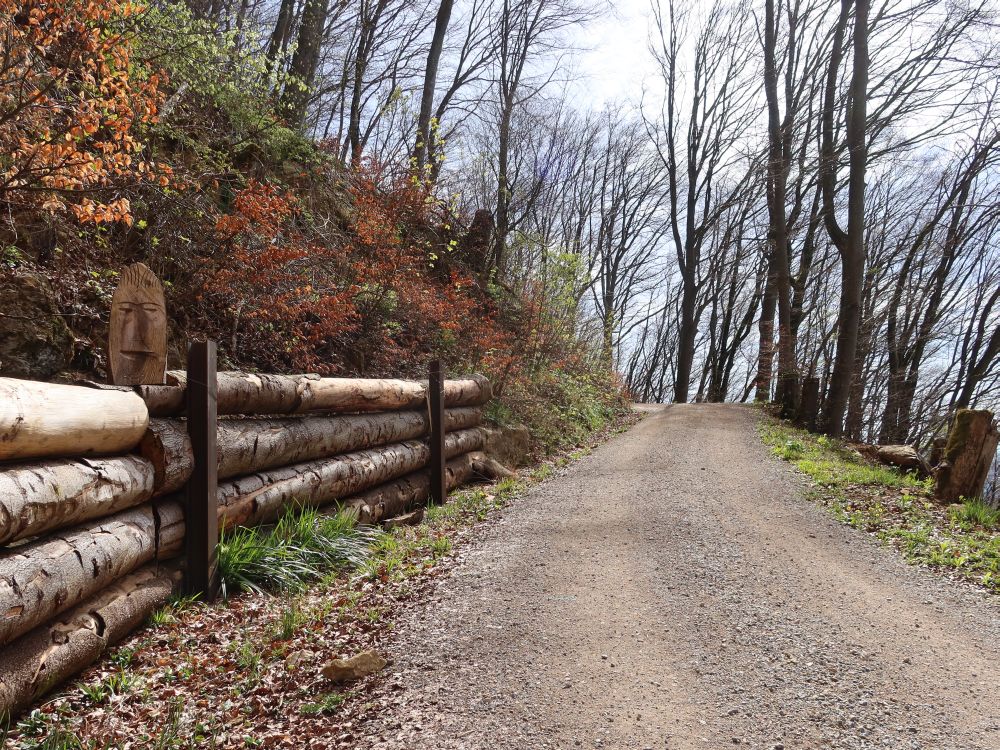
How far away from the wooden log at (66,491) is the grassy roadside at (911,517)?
606 centimetres

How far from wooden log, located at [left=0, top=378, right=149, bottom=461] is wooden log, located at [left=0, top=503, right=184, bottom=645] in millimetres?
442

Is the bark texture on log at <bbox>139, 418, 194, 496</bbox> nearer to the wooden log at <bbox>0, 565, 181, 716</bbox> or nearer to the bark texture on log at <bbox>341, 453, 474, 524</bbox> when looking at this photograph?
the wooden log at <bbox>0, 565, 181, 716</bbox>

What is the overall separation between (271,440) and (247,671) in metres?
1.95

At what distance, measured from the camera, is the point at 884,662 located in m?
3.18

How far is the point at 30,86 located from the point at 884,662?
7253 millimetres

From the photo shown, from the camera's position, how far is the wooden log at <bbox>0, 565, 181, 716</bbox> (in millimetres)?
2574

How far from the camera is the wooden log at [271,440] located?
3737 millimetres

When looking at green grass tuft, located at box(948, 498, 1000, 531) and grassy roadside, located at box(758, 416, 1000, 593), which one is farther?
green grass tuft, located at box(948, 498, 1000, 531)

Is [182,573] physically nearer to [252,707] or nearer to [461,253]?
[252,707]

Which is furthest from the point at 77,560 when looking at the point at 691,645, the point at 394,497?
the point at 394,497

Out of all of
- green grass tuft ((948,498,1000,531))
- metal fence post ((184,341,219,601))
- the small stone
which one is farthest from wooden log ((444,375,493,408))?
green grass tuft ((948,498,1000,531))

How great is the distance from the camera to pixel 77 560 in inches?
116

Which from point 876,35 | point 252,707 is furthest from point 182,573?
point 876,35

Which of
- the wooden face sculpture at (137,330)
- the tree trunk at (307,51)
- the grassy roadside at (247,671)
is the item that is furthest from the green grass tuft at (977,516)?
the tree trunk at (307,51)
